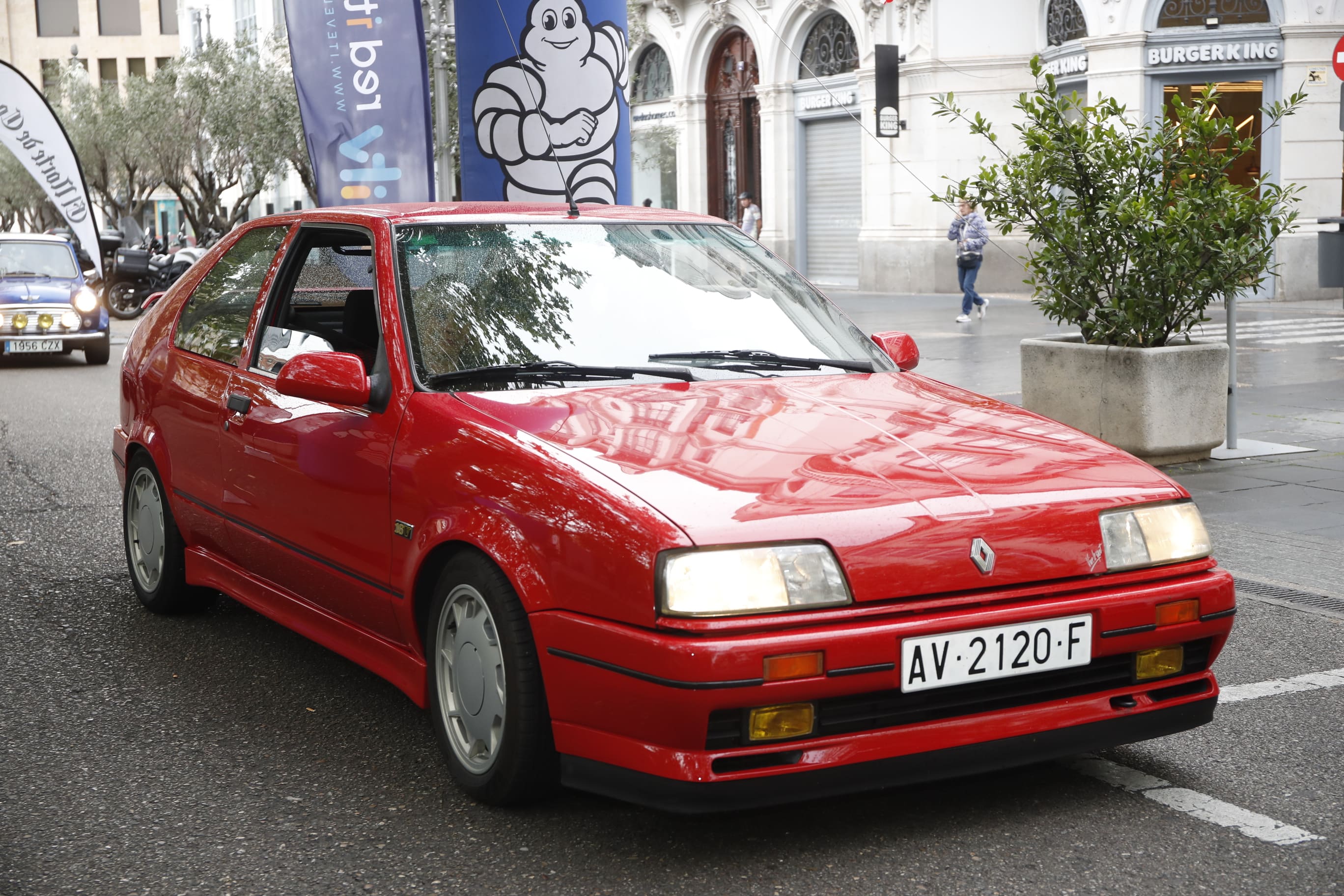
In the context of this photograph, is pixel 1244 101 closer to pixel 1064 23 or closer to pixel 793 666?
pixel 1064 23

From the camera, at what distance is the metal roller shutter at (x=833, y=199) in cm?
2980

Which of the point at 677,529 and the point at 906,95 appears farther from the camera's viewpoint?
the point at 906,95

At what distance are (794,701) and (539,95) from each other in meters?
8.83

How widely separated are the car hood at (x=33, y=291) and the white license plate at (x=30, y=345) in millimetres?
455

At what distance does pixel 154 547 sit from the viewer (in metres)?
5.59

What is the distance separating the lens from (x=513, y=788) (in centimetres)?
348

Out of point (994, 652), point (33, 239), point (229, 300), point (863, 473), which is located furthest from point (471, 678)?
point (33, 239)

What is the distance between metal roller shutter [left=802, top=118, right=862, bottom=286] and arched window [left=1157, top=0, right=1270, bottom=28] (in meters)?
7.19

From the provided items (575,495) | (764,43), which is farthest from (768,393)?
(764,43)

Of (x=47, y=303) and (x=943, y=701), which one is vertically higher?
(x=47, y=303)

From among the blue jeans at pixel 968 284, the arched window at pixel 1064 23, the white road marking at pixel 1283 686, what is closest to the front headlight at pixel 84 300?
the blue jeans at pixel 968 284

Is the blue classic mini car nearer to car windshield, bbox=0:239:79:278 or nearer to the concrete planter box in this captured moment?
car windshield, bbox=0:239:79:278

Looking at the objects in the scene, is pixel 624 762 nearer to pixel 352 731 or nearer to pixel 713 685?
pixel 713 685

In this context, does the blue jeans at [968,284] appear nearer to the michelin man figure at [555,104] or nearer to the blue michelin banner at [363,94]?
the michelin man figure at [555,104]
